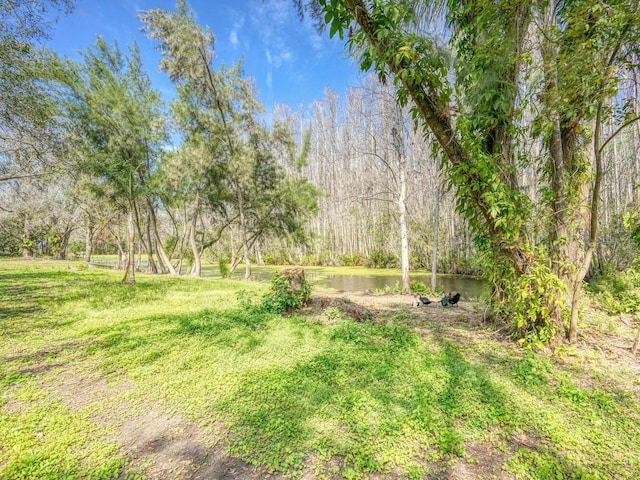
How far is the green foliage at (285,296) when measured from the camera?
209 inches

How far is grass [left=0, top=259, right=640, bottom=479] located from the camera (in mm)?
1869

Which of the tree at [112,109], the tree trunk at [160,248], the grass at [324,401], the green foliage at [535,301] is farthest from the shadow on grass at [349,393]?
the tree trunk at [160,248]

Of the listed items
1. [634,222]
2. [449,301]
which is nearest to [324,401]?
[634,222]

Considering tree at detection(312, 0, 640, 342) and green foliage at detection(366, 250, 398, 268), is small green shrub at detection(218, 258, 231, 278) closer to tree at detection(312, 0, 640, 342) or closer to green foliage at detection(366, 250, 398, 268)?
green foliage at detection(366, 250, 398, 268)

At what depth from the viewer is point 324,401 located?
2514mm

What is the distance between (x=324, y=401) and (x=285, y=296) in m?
2.98

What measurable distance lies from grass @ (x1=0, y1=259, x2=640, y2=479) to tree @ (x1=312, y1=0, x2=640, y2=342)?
40.9 inches

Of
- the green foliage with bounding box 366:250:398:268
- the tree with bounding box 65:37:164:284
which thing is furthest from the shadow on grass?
the green foliage with bounding box 366:250:398:268

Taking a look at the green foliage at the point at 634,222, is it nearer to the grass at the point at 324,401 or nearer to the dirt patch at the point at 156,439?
the grass at the point at 324,401

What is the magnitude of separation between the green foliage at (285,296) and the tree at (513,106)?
131 inches

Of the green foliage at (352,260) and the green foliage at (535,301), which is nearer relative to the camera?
the green foliage at (535,301)

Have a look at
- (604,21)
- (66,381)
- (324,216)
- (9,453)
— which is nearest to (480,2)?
(604,21)

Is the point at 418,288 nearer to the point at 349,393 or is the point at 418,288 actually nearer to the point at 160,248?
the point at 349,393

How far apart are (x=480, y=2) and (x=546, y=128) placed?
1504 mm
